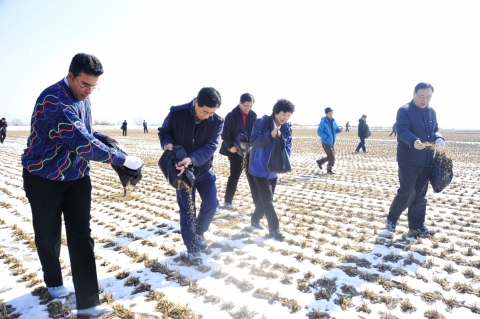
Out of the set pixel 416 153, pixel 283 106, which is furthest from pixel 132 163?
pixel 416 153

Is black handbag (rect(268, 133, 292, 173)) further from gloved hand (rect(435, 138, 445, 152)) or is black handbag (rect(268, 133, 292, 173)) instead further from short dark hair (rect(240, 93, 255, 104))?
gloved hand (rect(435, 138, 445, 152))

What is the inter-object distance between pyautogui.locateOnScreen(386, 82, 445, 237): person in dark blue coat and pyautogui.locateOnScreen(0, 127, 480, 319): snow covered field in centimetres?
32

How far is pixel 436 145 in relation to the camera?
400cm

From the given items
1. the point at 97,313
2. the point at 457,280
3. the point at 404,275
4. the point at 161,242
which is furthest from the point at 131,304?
the point at 457,280

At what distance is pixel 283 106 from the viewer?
3965 millimetres

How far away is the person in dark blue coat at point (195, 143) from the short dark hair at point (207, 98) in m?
0.01

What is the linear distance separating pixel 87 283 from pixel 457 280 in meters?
3.60

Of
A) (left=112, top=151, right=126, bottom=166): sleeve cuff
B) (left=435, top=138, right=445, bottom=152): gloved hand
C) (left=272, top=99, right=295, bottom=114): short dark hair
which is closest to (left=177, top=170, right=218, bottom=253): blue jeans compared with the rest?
(left=112, top=151, right=126, bottom=166): sleeve cuff

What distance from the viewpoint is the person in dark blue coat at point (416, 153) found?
4.14 m

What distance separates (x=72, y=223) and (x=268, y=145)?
2.59 meters

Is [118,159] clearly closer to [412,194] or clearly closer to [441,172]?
[412,194]

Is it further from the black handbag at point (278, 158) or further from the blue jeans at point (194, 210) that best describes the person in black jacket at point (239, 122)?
the blue jeans at point (194, 210)

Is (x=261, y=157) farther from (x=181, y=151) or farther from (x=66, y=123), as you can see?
(x=66, y=123)

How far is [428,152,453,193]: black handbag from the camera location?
414 cm
